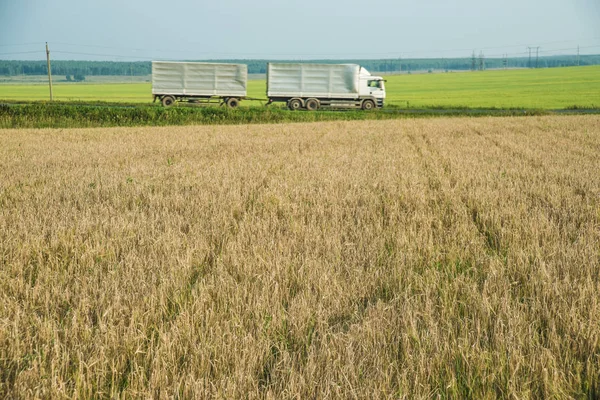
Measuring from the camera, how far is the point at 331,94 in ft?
142

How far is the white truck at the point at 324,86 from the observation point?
43.2 m

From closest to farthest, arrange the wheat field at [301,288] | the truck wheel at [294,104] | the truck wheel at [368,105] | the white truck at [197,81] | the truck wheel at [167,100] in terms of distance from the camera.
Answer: the wheat field at [301,288] → the truck wheel at [368,105] → the truck wheel at [294,104] → the white truck at [197,81] → the truck wheel at [167,100]

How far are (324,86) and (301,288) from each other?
4019cm

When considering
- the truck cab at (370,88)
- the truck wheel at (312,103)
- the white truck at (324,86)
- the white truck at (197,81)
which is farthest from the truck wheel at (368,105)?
the white truck at (197,81)

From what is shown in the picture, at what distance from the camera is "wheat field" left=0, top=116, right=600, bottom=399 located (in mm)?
2963

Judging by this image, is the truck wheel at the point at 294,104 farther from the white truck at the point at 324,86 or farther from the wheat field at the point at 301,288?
the wheat field at the point at 301,288

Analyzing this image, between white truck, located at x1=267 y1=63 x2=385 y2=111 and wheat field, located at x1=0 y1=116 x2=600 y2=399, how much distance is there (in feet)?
110

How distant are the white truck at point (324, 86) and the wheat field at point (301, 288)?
3358 cm

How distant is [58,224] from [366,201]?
429cm

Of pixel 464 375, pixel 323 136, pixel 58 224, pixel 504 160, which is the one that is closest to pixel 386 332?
pixel 464 375

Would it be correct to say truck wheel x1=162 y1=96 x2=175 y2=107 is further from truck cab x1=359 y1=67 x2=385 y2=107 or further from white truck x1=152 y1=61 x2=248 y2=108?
truck cab x1=359 y1=67 x2=385 y2=107

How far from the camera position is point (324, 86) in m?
43.5

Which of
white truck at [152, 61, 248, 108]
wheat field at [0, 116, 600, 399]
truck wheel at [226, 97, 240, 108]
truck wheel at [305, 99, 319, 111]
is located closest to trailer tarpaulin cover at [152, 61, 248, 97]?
white truck at [152, 61, 248, 108]

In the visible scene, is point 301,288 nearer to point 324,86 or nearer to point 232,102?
point 324,86
